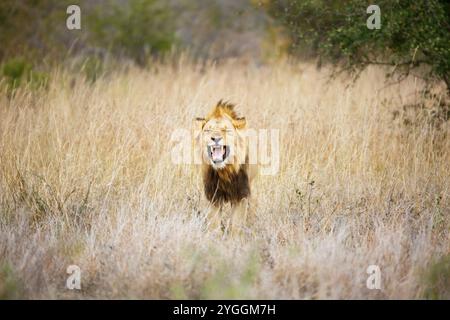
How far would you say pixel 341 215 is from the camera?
4988 millimetres

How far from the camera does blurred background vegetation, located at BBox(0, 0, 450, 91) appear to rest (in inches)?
251

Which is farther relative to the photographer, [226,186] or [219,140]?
[226,186]

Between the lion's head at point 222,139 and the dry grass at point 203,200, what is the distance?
0.53 m

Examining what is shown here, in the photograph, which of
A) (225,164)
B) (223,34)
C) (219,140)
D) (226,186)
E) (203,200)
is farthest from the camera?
(223,34)

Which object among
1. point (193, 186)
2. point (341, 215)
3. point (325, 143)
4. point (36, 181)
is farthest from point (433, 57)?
point (36, 181)

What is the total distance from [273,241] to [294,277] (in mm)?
631

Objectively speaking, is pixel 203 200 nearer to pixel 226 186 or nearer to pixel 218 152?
pixel 226 186

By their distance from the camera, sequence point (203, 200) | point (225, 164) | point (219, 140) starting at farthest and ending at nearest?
point (203, 200) < point (225, 164) < point (219, 140)

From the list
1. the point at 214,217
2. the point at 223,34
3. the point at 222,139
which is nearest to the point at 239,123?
the point at 222,139

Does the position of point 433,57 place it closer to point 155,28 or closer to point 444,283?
point 444,283

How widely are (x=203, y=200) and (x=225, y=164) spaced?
69 centimetres

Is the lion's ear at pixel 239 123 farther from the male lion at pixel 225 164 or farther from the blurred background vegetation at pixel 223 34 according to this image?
the blurred background vegetation at pixel 223 34

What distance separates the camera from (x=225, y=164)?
466 centimetres

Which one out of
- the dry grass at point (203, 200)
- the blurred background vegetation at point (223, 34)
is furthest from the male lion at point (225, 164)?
the blurred background vegetation at point (223, 34)
